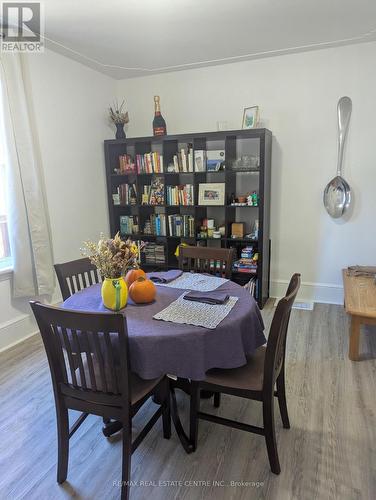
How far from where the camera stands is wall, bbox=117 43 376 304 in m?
3.23

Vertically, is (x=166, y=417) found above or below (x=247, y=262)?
below

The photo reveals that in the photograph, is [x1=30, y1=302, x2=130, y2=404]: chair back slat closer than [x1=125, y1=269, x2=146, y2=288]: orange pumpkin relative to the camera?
Yes

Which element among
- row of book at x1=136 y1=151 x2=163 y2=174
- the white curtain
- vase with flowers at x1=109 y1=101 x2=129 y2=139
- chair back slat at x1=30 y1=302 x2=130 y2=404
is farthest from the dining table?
vase with flowers at x1=109 y1=101 x2=129 y2=139

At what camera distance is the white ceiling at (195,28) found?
2.37 meters

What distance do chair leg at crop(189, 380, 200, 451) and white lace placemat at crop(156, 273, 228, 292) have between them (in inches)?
22.0

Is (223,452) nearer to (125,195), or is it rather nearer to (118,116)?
(125,195)

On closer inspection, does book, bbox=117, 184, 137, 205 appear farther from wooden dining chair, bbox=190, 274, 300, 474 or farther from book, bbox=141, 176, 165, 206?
wooden dining chair, bbox=190, 274, 300, 474

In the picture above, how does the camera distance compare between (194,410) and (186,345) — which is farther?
(194,410)

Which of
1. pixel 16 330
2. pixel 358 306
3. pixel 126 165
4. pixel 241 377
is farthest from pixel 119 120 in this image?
pixel 241 377

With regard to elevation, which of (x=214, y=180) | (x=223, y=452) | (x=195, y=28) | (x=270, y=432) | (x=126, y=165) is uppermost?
(x=195, y=28)

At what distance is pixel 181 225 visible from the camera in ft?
12.2

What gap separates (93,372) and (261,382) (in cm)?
76

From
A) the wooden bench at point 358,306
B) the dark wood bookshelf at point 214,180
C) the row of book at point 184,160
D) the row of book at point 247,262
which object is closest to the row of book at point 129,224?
the dark wood bookshelf at point 214,180

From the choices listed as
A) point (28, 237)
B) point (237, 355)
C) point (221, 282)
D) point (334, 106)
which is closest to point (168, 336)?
point (237, 355)
